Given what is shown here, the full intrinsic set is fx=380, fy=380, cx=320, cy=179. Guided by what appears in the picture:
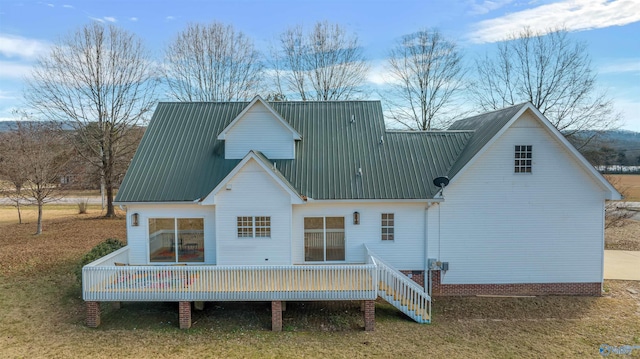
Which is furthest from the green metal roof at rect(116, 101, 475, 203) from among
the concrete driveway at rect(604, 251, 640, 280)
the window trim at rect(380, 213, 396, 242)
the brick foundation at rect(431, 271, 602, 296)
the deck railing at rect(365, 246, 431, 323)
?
the concrete driveway at rect(604, 251, 640, 280)

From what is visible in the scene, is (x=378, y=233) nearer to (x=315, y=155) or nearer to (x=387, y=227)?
(x=387, y=227)

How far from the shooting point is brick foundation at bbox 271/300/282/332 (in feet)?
36.2

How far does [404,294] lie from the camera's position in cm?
1198

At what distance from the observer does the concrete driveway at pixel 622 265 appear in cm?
1612

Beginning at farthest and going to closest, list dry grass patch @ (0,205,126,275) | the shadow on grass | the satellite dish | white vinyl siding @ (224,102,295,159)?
dry grass patch @ (0,205,126,275)
white vinyl siding @ (224,102,295,159)
the satellite dish
the shadow on grass

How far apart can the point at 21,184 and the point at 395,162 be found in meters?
22.9

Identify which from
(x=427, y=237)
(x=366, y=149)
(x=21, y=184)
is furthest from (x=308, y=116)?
(x=21, y=184)

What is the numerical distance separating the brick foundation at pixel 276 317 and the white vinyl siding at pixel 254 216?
197 cm

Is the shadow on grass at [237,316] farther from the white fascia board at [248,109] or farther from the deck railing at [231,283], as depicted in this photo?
the white fascia board at [248,109]

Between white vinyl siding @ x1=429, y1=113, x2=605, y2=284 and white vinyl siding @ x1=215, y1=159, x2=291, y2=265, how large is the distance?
530 centimetres

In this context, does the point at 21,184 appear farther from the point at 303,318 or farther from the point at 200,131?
the point at 303,318

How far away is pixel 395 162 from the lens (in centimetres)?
1477

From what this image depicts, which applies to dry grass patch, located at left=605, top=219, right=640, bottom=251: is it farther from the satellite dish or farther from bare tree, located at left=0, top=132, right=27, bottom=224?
bare tree, located at left=0, top=132, right=27, bottom=224

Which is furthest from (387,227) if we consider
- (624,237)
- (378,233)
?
(624,237)
